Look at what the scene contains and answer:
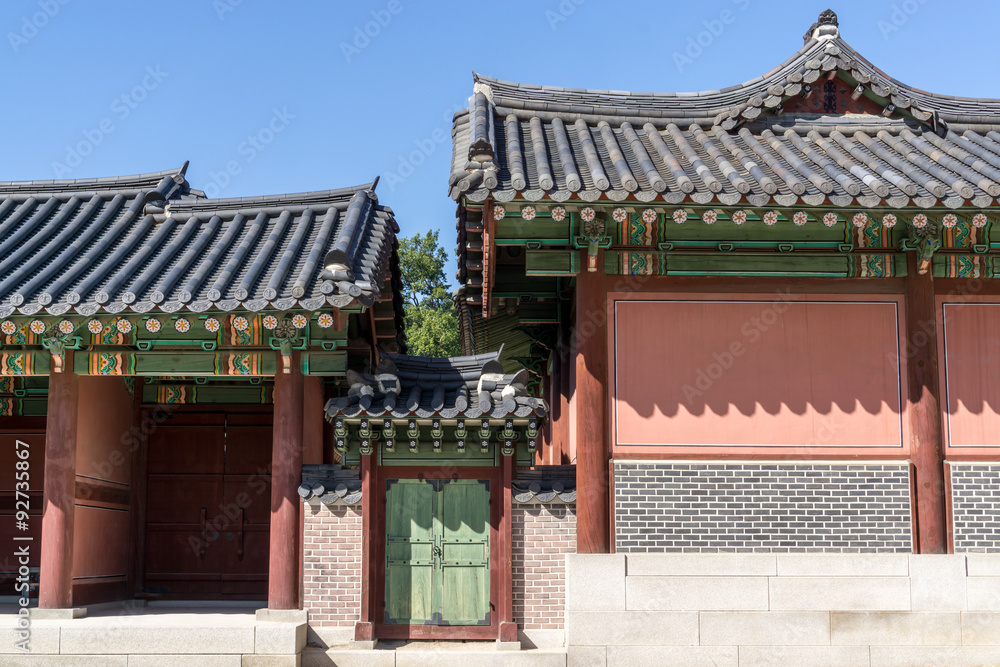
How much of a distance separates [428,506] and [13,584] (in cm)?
667

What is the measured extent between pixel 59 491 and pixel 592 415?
589 centimetres

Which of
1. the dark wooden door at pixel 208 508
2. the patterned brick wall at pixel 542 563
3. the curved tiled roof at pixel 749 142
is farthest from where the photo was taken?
the dark wooden door at pixel 208 508

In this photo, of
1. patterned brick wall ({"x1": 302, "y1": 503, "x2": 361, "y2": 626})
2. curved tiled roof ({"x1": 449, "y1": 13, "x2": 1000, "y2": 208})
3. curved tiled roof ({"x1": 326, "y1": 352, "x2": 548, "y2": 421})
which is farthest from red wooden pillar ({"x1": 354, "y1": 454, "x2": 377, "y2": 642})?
curved tiled roof ({"x1": 449, "y1": 13, "x2": 1000, "y2": 208})

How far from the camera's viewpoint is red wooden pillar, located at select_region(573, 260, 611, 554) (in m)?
9.52

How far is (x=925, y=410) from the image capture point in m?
9.66

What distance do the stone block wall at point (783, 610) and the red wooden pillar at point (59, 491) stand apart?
5.51m

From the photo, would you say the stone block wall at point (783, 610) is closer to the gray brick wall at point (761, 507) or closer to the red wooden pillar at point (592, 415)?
the gray brick wall at point (761, 507)

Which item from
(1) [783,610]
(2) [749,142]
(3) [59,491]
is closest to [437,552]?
(1) [783,610]

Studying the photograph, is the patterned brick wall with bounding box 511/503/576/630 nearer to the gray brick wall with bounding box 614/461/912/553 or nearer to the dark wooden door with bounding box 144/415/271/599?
the gray brick wall with bounding box 614/461/912/553

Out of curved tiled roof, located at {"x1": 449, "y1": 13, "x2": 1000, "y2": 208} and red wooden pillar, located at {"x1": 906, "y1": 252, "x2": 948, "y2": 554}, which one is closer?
curved tiled roof, located at {"x1": 449, "y1": 13, "x2": 1000, "y2": 208}

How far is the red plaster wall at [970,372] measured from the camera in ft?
32.0

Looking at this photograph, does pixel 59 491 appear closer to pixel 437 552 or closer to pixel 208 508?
pixel 208 508

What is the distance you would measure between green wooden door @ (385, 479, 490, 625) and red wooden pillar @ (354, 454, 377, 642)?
0.20 m

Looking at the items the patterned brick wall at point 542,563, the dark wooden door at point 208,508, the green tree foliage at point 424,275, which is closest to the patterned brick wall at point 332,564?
the patterned brick wall at point 542,563
